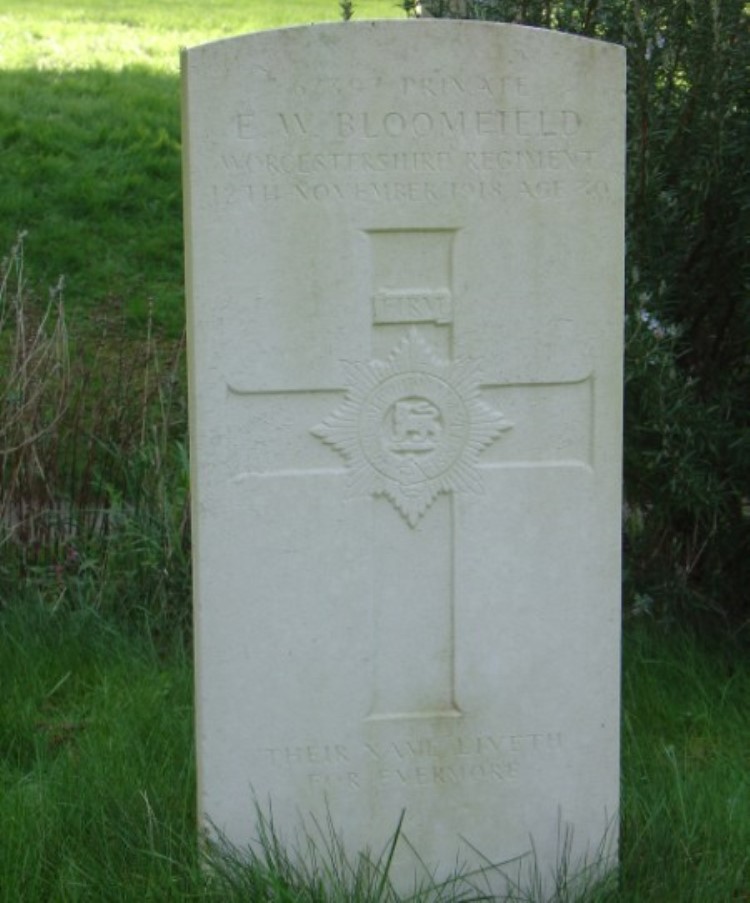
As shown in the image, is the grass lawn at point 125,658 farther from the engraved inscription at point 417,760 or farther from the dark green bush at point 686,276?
the dark green bush at point 686,276

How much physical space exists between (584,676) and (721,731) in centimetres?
112

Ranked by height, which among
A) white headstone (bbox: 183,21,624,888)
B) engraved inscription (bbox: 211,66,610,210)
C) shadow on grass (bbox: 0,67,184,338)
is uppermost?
shadow on grass (bbox: 0,67,184,338)

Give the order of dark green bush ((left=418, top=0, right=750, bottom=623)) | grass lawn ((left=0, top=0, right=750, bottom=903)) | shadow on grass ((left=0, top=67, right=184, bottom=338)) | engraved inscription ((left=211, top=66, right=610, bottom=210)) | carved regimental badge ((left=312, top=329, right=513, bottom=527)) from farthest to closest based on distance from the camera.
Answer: shadow on grass ((left=0, top=67, right=184, bottom=338)) < dark green bush ((left=418, top=0, right=750, bottom=623)) < grass lawn ((left=0, top=0, right=750, bottom=903)) < carved regimental badge ((left=312, top=329, right=513, bottom=527)) < engraved inscription ((left=211, top=66, right=610, bottom=210))

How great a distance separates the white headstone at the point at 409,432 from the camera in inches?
115

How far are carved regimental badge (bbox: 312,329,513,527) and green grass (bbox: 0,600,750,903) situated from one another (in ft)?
2.45

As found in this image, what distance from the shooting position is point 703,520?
4672mm

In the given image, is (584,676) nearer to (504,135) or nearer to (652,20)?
(504,135)

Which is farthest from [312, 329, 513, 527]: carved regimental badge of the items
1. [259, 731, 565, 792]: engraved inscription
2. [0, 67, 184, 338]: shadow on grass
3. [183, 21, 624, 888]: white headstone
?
[0, 67, 184, 338]: shadow on grass

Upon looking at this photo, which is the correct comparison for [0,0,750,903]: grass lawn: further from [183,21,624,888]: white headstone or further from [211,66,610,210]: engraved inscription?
[211,66,610,210]: engraved inscription

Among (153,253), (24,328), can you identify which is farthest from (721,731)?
(153,253)

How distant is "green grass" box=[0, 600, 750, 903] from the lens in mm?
3178

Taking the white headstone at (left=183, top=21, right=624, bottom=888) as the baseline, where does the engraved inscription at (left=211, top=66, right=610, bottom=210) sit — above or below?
above

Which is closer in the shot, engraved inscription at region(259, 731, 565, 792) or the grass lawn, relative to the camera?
engraved inscription at region(259, 731, 565, 792)

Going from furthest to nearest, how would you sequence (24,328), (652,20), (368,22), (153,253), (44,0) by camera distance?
→ (44,0), (153,253), (24,328), (652,20), (368,22)
